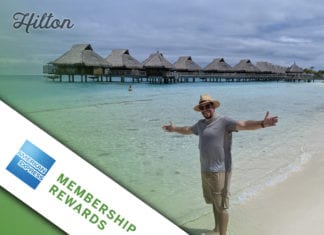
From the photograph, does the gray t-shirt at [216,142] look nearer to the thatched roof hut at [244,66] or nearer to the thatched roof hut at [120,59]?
the thatched roof hut at [120,59]

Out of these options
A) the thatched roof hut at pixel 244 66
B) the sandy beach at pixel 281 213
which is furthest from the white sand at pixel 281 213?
the thatched roof hut at pixel 244 66

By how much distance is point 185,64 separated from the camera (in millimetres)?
25219

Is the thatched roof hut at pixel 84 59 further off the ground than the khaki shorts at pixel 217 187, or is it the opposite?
the thatched roof hut at pixel 84 59

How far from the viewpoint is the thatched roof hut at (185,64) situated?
25000mm

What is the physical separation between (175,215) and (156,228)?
2.36 ft

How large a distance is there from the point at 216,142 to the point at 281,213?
1.13 metres

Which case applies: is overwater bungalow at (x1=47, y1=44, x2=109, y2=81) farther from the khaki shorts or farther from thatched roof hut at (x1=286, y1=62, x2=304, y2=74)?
thatched roof hut at (x1=286, y1=62, x2=304, y2=74)

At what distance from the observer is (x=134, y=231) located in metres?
2.37

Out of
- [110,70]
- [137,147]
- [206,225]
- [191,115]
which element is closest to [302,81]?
[110,70]

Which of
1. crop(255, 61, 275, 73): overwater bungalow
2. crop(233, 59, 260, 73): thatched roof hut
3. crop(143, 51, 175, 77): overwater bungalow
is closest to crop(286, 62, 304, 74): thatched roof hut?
crop(255, 61, 275, 73): overwater bungalow

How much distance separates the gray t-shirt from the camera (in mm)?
2094

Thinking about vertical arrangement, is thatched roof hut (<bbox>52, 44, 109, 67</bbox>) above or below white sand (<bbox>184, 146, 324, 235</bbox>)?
above

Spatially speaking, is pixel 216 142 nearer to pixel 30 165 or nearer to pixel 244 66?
pixel 30 165

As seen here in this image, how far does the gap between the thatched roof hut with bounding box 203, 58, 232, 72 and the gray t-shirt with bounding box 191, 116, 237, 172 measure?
24303mm
